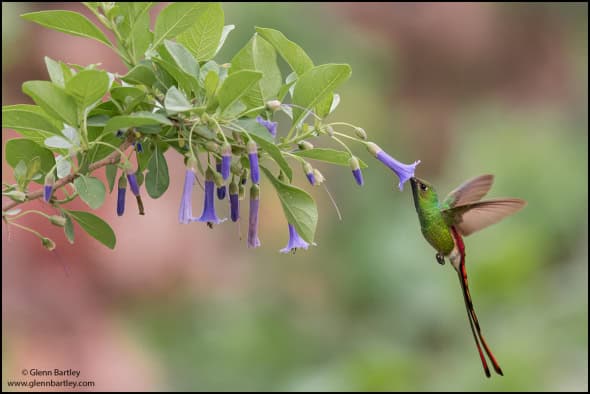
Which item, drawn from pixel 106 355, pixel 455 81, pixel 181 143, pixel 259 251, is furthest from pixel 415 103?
pixel 181 143

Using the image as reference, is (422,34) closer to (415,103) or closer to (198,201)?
(415,103)

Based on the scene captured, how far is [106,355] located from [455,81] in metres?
6.51

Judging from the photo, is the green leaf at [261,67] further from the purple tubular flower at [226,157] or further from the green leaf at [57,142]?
the green leaf at [57,142]

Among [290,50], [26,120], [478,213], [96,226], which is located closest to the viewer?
[26,120]

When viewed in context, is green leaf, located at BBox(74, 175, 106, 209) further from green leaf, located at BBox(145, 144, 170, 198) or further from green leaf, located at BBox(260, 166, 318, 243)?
green leaf, located at BBox(260, 166, 318, 243)

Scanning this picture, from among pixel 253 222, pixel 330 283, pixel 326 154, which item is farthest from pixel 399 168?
pixel 330 283

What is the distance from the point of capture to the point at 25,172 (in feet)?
4.77

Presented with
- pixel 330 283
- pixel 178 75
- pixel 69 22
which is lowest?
pixel 330 283

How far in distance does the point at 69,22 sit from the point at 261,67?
356mm

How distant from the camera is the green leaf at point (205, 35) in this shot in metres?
1.39

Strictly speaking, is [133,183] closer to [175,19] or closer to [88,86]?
[88,86]

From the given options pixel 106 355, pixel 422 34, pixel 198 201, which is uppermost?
pixel 422 34

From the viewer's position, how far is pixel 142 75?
136 cm

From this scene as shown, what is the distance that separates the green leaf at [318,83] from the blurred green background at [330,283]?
3.64m
